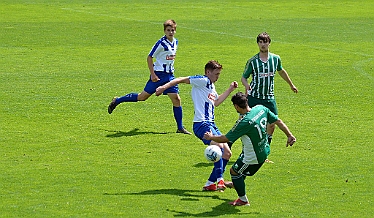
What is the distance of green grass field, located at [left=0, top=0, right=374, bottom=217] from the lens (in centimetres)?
1088

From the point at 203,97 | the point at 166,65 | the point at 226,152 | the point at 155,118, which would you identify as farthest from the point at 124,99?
the point at 226,152

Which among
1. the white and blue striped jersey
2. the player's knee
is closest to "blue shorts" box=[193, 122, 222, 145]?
the player's knee

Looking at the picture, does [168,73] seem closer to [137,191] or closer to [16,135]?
[16,135]

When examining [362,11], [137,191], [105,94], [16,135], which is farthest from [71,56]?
[362,11]

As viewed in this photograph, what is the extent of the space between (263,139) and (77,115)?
22.4 ft

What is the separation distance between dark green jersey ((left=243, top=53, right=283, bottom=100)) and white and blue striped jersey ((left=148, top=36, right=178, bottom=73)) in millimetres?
2672

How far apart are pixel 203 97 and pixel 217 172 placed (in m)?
1.21

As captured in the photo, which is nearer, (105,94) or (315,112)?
(315,112)

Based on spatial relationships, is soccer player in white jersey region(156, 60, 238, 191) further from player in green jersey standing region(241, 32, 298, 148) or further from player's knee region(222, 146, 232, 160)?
player in green jersey standing region(241, 32, 298, 148)

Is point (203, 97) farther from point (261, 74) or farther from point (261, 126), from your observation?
point (261, 74)

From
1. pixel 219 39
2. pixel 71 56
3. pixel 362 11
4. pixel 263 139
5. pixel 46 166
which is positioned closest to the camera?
pixel 263 139

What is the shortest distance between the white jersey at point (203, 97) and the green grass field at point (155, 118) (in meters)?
1.08

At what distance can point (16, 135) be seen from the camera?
1450 centimetres

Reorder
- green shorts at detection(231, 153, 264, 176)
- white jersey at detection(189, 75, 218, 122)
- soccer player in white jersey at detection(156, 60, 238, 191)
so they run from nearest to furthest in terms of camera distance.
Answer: green shorts at detection(231, 153, 264, 176), soccer player in white jersey at detection(156, 60, 238, 191), white jersey at detection(189, 75, 218, 122)
